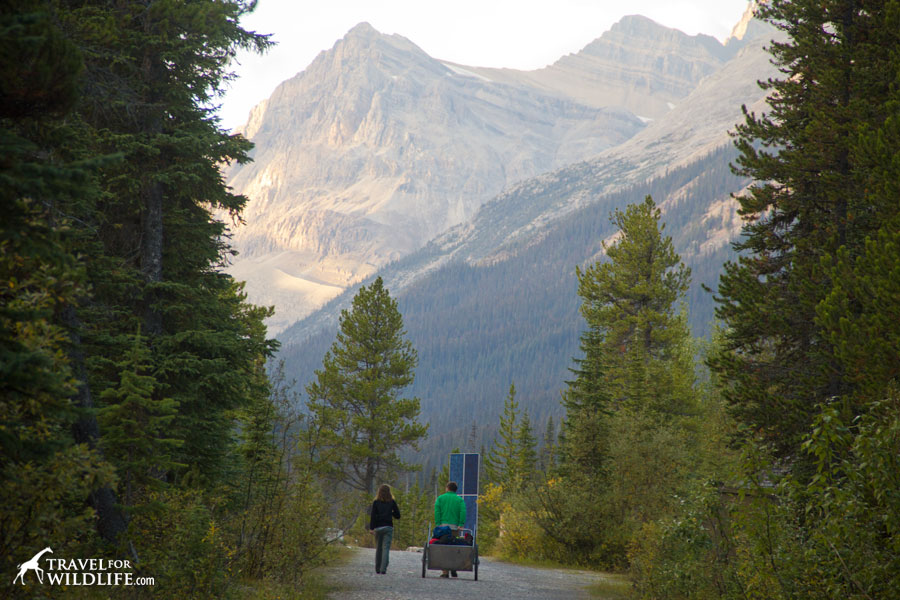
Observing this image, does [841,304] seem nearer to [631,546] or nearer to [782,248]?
[782,248]

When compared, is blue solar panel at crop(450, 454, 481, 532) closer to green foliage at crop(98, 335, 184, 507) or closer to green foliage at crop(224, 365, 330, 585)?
green foliage at crop(224, 365, 330, 585)

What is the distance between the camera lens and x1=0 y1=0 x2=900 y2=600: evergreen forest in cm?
564

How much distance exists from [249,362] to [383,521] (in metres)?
4.33

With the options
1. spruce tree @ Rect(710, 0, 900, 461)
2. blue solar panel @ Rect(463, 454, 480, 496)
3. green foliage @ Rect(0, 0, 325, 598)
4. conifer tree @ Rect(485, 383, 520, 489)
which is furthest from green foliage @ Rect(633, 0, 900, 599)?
conifer tree @ Rect(485, 383, 520, 489)

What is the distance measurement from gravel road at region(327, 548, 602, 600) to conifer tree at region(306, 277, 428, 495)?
19.5 metres

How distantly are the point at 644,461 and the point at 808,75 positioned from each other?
10824 millimetres

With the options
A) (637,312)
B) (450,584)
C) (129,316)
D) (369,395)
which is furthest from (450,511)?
(369,395)

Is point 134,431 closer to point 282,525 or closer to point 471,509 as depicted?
point 282,525

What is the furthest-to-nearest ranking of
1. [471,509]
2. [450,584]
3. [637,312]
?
[637,312]
[471,509]
[450,584]

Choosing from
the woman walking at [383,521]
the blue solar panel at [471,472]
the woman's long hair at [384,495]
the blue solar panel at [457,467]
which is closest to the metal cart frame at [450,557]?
the woman walking at [383,521]

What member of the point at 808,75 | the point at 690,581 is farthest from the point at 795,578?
the point at 808,75

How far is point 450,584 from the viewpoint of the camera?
14898 mm

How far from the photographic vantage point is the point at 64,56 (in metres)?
5.57

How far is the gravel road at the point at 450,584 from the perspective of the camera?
41.8 feet
